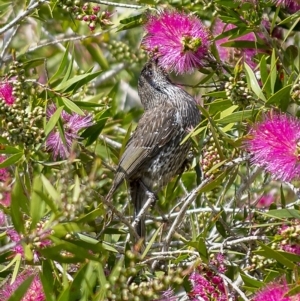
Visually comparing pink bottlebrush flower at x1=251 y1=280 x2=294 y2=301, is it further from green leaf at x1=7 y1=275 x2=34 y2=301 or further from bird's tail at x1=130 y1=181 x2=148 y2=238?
bird's tail at x1=130 y1=181 x2=148 y2=238

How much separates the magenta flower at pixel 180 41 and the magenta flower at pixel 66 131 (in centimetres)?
50

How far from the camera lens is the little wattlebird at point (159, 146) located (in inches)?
204

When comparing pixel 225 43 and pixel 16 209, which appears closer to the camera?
pixel 16 209

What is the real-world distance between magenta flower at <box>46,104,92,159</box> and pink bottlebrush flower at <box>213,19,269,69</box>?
875mm

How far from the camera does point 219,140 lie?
3928mm

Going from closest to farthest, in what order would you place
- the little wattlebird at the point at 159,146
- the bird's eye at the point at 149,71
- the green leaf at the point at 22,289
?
the green leaf at the point at 22,289 → the little wattlebird at the point at 159,146 → the bird's eye at the point at 149,71

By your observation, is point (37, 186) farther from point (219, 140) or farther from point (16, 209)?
point (219, 140)

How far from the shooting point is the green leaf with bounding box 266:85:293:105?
3598 mm

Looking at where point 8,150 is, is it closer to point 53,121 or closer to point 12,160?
point 12,160

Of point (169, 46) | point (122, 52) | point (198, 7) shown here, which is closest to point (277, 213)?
point (169, 46)

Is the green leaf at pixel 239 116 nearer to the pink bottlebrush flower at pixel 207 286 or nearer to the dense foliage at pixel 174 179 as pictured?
the dense foliage at pixel 174 179

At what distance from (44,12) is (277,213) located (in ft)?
9.41

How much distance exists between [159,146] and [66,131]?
1.23 m

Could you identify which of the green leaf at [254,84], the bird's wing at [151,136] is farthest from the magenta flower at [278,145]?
the bird's wing at [151,136]
